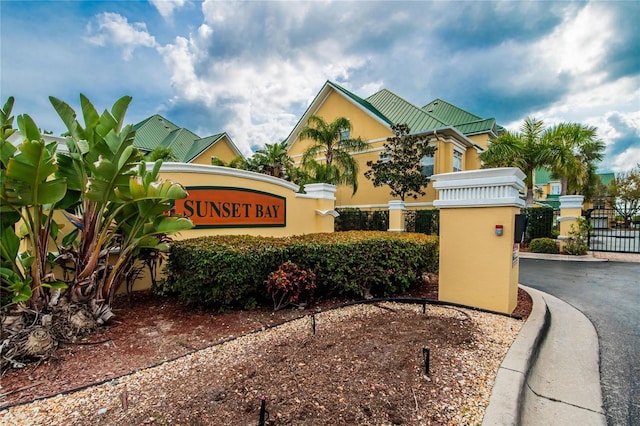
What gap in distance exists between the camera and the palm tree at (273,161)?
53.2 feet

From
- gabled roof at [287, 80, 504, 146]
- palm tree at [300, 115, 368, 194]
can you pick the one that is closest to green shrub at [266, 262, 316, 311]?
palm tree at [300, 115, 368, 194]

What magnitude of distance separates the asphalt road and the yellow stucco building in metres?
8.98

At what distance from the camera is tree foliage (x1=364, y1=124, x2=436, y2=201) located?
1675 cm

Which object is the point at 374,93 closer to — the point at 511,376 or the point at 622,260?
the point at 622,260

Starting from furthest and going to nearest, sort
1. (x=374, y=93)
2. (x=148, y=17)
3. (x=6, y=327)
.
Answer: (x=374, y=93) < (x=148, y=17) < (x=6, y=327)

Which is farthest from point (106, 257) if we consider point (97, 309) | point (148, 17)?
point (148, 17)

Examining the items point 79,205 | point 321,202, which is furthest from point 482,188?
point 79,205

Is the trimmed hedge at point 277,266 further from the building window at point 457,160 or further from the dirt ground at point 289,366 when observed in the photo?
the building window at point 457,160

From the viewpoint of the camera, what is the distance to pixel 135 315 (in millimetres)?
4641

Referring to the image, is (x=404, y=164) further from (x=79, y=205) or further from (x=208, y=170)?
(x=79, y=205)

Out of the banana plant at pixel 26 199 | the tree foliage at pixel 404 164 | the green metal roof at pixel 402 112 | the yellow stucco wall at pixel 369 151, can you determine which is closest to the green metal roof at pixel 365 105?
the yellow stucco wall at pixel 369 151

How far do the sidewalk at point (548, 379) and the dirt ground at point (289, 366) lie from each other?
36 centimetres

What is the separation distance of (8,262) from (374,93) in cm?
2483

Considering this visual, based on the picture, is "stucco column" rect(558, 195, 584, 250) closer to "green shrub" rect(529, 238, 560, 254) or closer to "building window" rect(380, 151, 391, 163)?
"green shrub" rect(529, 238, 560, 254)
